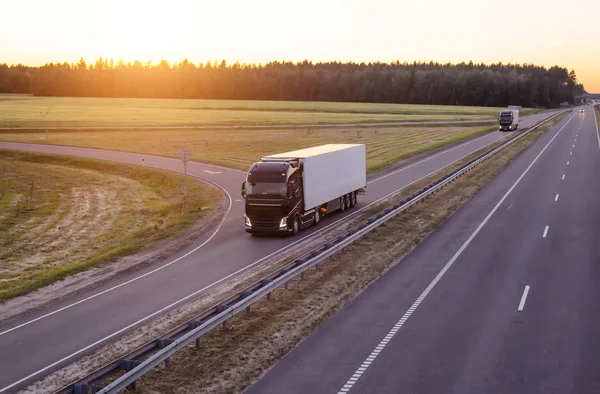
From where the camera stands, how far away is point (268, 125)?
305 feet

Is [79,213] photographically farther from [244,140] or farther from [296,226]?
[244,140]

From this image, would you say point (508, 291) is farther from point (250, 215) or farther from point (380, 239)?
point (250, 215)

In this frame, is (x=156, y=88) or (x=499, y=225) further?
(x=156, y=88)

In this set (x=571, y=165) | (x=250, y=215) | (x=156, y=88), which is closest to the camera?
(x=250, y=215)

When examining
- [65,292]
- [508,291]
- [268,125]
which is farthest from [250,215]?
[268,125]

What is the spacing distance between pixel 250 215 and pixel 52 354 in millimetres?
13728

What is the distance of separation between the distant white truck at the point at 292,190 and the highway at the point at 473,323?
5359mm

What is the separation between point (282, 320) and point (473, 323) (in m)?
4.39

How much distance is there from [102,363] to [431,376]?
6.34 metres

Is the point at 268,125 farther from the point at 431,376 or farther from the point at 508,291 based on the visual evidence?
the point at 431,376

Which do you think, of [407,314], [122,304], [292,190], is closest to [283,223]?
[292,190]

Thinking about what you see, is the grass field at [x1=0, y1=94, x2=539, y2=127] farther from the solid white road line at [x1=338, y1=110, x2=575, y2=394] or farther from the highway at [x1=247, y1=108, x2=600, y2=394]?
the highway at [x1=247, y1=108, x2=600, y2=394]

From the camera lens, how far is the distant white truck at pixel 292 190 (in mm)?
27000

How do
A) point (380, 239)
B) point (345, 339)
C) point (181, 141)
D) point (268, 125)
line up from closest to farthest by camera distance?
point (345, 339), point (380, 239), point (181, 141), point (268, 125)
